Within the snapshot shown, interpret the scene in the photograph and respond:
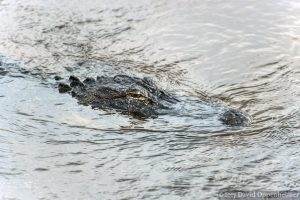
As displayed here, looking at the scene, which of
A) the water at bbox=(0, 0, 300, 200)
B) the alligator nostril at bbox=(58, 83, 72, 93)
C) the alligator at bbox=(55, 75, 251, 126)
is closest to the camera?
the water at bbox=(0, 0, 300, 200)

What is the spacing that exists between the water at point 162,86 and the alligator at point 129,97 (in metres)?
0.16

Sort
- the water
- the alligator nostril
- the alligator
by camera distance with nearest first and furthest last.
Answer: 1. the water
2. the alligator
3. the alligator nostril

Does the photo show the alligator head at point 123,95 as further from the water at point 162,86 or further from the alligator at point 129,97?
the water at point 162,86

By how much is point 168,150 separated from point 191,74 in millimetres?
2436

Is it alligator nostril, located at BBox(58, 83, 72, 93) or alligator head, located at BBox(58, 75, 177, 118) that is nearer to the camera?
alligator head, located at BBox(58, 75, 177, 118)

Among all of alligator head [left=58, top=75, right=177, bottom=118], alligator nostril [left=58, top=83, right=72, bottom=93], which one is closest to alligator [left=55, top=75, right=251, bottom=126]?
alligator head [left=58, top=75, right=177, bottom=118]

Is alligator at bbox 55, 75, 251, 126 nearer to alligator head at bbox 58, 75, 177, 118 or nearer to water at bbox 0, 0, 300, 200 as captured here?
alligator head at bbox 58, 75, 177, 118

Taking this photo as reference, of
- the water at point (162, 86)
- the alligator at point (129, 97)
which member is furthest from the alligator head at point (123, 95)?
the water at point (162, 86)

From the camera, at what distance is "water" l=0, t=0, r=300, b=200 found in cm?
544

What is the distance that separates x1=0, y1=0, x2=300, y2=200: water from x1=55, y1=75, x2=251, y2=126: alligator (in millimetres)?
157

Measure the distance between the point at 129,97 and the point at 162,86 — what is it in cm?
105

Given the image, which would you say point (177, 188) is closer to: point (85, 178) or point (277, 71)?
point (85, 178)

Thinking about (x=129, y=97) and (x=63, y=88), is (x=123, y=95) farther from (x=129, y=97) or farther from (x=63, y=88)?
(x=63, y=88)

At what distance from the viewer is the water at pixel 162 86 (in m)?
5.44
